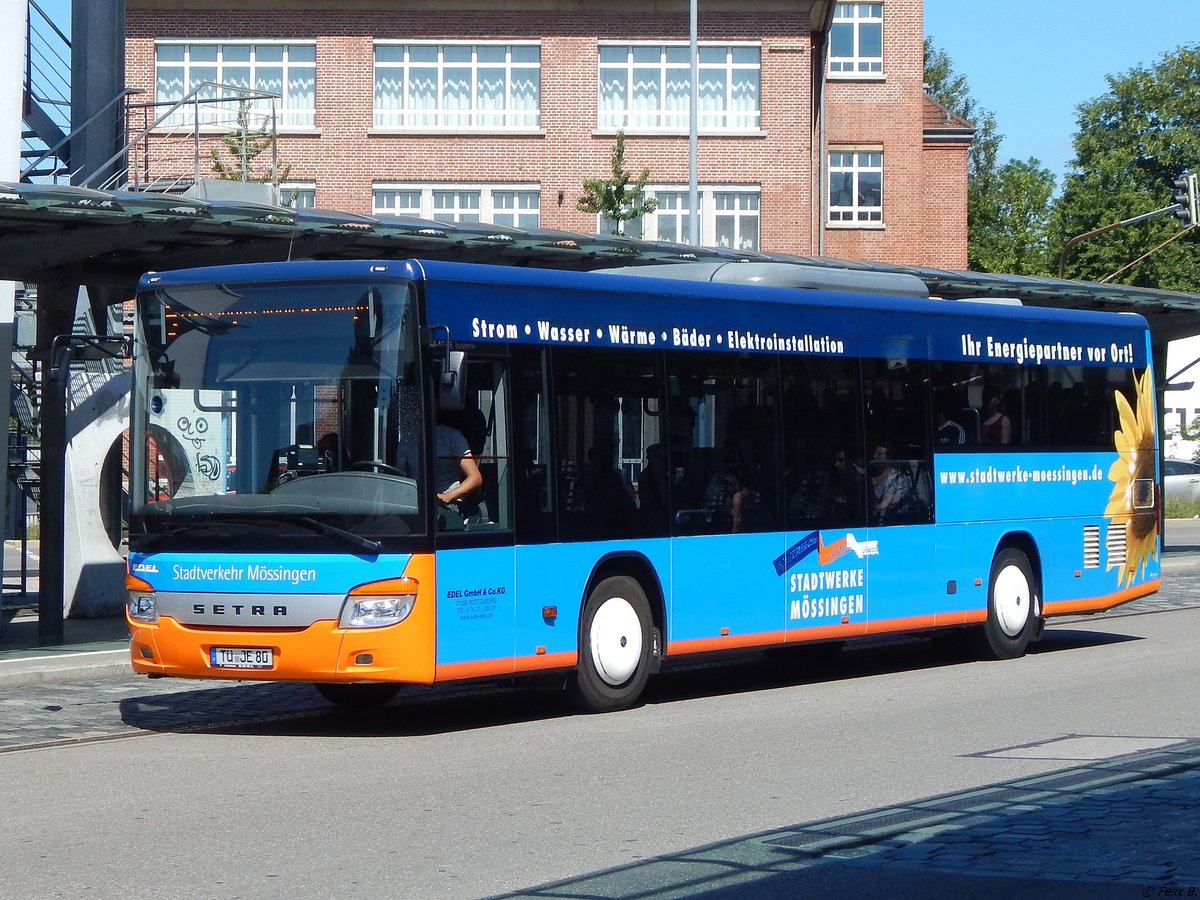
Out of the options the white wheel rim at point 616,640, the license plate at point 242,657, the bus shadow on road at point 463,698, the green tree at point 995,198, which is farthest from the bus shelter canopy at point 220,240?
the green tree at point 995,198

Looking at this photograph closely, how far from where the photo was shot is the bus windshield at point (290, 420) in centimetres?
1121

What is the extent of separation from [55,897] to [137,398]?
5.89 metres

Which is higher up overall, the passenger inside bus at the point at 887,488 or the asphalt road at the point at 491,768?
→ the passenger inside bus at the point at 887,488

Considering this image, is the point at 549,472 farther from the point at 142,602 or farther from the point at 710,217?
the point at 710,217

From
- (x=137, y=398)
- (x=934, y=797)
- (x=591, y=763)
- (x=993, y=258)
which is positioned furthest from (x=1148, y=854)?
(x=993, y=258)

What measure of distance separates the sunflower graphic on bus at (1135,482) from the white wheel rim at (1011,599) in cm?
155

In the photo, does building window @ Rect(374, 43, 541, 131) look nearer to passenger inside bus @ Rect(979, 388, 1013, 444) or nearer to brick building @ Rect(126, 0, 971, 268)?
brick building @ Rect(126, 0, 971, 268)

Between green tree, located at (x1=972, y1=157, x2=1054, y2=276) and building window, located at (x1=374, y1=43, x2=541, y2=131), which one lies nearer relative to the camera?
building window, located at (x1=374, y1=43, x2=541, y2=131)

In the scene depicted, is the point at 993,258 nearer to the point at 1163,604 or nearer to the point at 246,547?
the point at 1163,604

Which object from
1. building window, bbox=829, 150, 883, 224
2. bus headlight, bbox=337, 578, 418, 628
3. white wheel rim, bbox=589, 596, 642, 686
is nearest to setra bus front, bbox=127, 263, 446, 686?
bus headlight, bbox=337, 578, 418, 628

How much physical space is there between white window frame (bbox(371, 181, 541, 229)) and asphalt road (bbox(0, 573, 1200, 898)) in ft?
106

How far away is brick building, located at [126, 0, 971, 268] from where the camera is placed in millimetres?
46656

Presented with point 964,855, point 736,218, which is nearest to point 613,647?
point 964,855

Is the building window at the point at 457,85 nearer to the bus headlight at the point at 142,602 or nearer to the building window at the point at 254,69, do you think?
the building window at the point at 254,69
